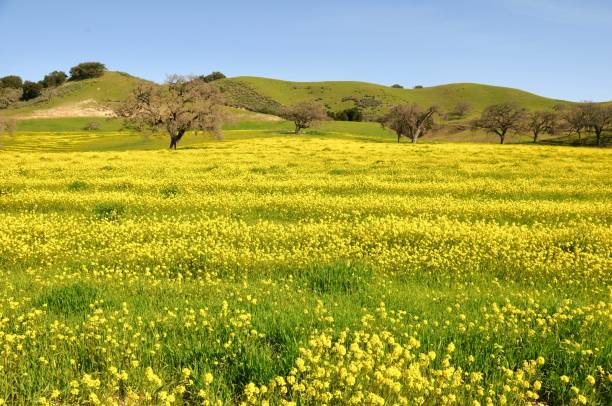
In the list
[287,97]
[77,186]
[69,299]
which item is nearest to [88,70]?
[287,97]

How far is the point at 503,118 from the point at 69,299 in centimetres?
9682

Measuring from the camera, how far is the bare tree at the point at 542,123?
315 ft

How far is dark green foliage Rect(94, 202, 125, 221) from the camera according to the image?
13.3 m

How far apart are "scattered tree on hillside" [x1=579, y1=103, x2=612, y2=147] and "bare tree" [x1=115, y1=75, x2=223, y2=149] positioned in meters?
73.6

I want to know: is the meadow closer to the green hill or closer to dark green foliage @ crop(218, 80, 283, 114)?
dark green foliage @ crop(218, 80, 283, 114)

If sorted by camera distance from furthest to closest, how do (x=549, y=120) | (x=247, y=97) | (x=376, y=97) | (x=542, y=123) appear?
(x=376, y=97) → (x=247, y=97) → (x=549, y=120) → (x=542, y=123)

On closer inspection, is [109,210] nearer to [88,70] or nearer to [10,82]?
[88,70]

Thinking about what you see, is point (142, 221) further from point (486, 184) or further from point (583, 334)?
point (486, 184)

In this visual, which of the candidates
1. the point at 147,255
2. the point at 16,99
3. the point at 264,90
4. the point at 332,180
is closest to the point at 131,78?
the point at 16,99

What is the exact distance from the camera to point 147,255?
29.5ft

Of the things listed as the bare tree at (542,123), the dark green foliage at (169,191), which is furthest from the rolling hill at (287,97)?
the dark green foliage at (169,191)

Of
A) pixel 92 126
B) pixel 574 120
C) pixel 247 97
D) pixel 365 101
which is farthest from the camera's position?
pixel 247 97

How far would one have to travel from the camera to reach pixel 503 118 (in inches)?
3583

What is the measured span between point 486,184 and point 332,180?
22.4 feet
